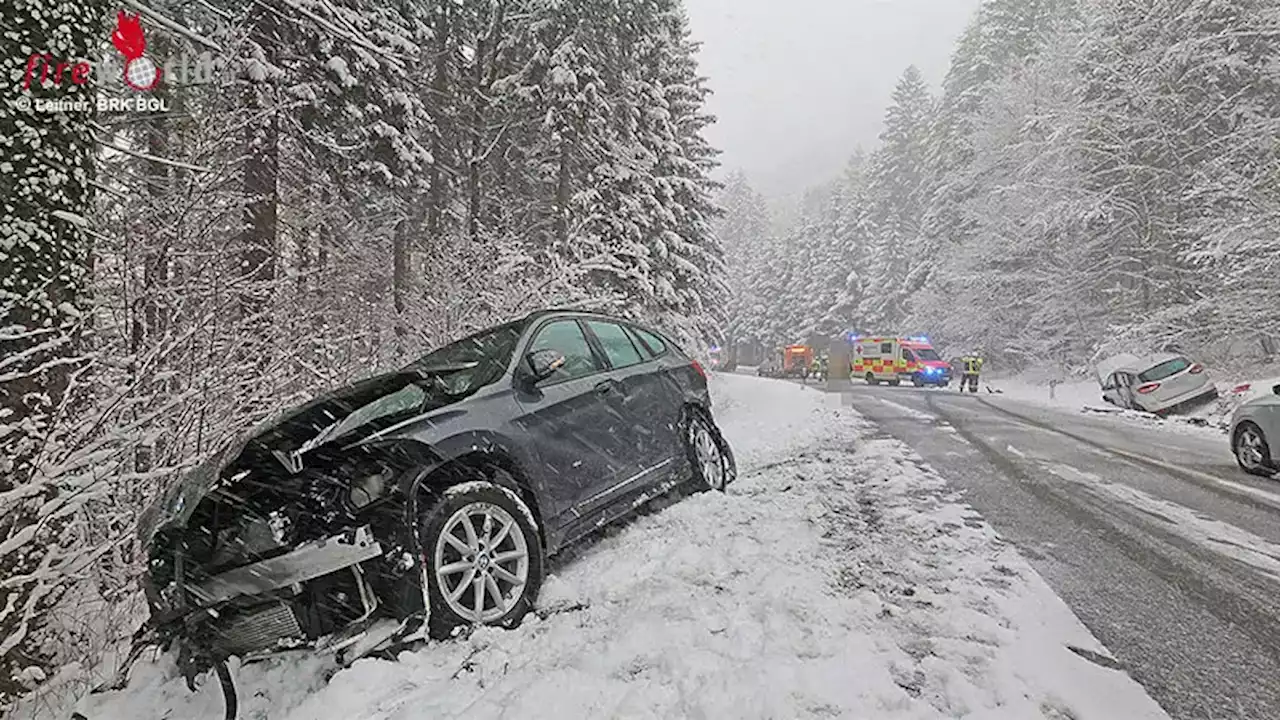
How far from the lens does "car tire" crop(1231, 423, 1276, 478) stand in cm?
750

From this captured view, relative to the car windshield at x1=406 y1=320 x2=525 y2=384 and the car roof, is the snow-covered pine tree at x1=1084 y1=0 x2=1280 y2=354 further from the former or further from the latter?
the car windshield at x1=406 y1=320 x2=525 y2=384

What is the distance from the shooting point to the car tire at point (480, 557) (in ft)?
10.5

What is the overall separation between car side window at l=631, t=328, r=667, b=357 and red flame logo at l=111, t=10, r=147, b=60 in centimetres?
649

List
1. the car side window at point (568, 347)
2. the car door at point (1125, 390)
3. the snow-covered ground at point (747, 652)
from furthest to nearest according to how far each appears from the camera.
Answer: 1. the car door at point (1125, 390)
2. the car side window at point (568, 347)
3. the snow-covered ground at point (747, 652)

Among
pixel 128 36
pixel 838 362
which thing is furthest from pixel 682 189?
pixel 838 362

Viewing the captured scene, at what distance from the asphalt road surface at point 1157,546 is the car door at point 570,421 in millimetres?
2872

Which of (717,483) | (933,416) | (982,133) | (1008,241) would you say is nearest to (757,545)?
(717,483)

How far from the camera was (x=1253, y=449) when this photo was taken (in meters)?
7.71

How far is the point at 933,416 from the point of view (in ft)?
47.8

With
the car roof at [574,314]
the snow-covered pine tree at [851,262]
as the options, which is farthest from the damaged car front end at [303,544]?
the snow-covered pine tree at [851,262]

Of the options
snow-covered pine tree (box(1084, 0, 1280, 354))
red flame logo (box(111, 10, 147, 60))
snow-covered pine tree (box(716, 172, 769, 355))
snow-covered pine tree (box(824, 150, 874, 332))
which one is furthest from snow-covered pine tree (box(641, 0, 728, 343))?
snow-covered pine tree (box(716, 172, 769, 355))

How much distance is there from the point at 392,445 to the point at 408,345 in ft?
29.9

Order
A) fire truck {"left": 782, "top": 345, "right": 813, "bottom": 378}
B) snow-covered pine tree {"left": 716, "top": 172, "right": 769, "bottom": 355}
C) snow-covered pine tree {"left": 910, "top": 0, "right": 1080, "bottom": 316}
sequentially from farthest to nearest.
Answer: snow-covered pine tree {"left": 716, "top": 172, "right": 769, "bottom": 355}, fire truck {"left": 782, "top": 345, "right": 813, "bottom": 378}, snow-covered pine tree {"left": 910, "top": 0, "right": 1080, "bottom": 316}

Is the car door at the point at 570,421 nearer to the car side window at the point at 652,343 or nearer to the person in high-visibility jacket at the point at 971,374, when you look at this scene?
the car side window at the point at 652,343
